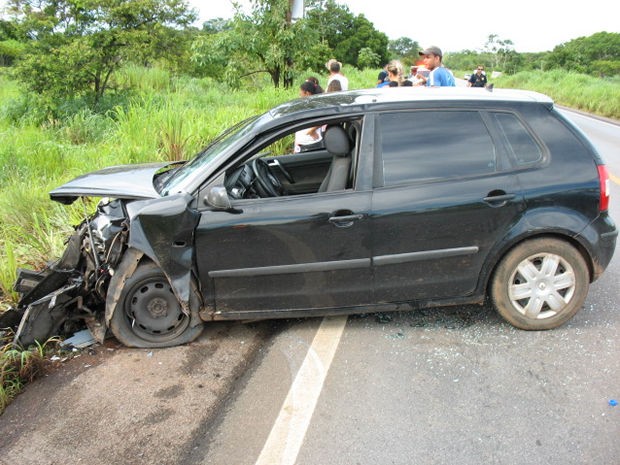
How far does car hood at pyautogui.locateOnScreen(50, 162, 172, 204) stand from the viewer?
3.96 m

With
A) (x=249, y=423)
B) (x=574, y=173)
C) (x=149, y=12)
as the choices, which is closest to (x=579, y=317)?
(x=574, y=173)

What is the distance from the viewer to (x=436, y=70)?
862cm

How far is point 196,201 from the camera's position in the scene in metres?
3.70

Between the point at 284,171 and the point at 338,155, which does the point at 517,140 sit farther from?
the point at 284,171

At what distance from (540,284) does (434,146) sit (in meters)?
1.27

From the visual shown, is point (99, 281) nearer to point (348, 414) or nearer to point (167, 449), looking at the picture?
point (167, 449)

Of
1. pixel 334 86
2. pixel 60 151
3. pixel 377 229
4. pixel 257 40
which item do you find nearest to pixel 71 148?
pixel 60 151

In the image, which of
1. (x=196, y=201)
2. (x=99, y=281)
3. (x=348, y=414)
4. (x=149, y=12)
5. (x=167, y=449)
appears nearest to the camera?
(x=167, y=449)

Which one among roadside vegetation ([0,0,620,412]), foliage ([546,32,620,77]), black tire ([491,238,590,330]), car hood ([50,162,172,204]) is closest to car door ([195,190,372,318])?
car hood ([50,162,172,204])

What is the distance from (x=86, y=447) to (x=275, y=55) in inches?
421

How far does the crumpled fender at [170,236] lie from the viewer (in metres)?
3.57

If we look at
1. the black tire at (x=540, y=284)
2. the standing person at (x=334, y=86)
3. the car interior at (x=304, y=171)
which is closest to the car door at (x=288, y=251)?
the car interior at (x=304, y=171)

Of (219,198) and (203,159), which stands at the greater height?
(203,159)

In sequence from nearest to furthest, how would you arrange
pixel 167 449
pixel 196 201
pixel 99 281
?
pixel 167 449 → pixel 196 201 → pixel 99 281
